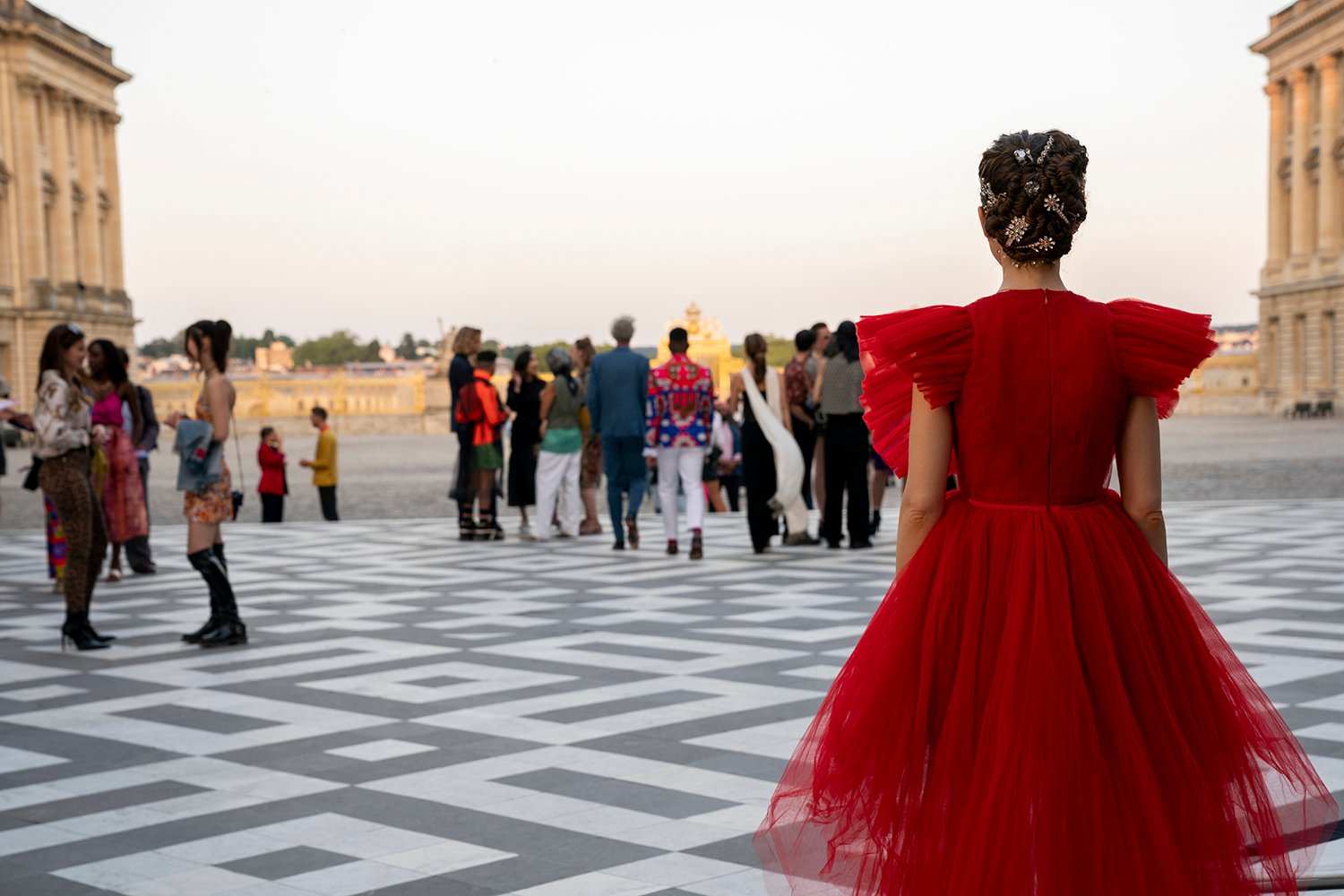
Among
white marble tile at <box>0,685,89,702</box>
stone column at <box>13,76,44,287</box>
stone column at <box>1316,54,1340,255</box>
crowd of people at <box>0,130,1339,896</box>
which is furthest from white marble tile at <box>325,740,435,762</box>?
stone column at <box>1316,54,1340,255</box>

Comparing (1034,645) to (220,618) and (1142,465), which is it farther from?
(220,618)

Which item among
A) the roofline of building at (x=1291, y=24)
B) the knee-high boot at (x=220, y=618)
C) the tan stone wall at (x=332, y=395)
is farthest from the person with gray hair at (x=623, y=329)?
the roofline of building at (x=1291, y=24)

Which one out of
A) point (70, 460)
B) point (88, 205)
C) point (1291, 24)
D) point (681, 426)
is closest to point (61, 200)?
point (88, 205)

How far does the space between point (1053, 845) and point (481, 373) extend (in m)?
11.9

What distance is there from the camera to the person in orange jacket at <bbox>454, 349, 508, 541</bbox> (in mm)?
14133

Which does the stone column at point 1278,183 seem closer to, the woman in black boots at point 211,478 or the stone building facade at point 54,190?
the stone building facade at point 54,190

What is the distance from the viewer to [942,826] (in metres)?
2.80

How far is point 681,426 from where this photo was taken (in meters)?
12.4

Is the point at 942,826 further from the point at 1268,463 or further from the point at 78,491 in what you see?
the point at 1268,463

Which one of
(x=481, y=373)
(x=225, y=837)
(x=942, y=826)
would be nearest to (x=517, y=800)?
(x=225, y=837)

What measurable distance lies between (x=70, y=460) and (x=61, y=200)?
199ft

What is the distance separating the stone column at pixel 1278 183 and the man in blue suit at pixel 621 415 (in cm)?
6077

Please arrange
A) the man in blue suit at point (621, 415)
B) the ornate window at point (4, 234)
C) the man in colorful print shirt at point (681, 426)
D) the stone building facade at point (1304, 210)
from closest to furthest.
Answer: the man in colorful print shirt at point (681, 426)
the man in blue suit at point (621, 415)
the ornate window at point (4, 234)
the stone building facade at point (1304, 210)

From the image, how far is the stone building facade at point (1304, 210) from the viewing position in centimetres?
6200
